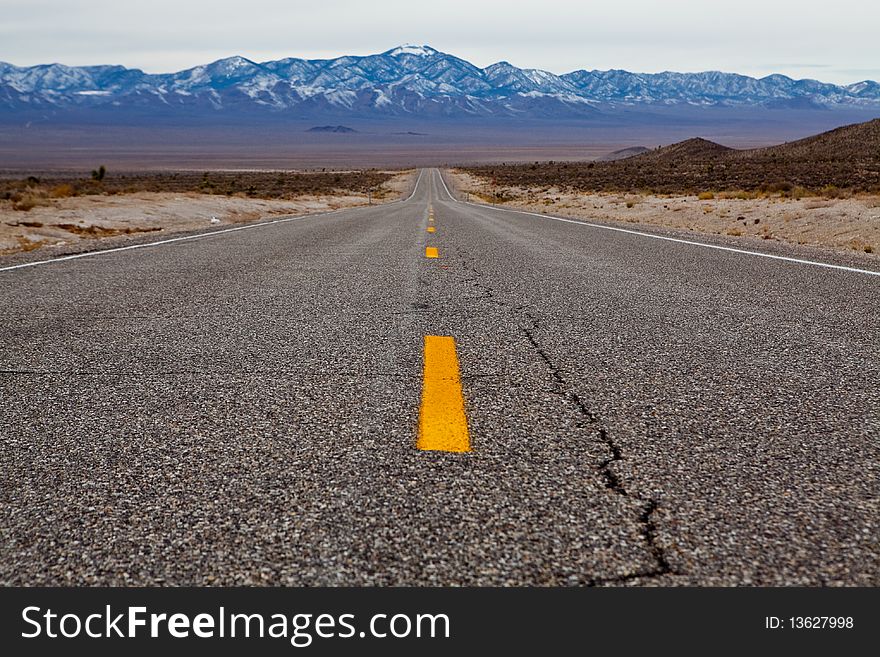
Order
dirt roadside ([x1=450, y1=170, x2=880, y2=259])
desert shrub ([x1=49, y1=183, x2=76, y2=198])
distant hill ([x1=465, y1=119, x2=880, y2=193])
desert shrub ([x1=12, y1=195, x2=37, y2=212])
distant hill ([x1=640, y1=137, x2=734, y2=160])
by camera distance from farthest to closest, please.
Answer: distant hill ([x1=640, y1=137, x2=734, y2=160]) → distant hill ([x1=465, y1=119, x2=880, y2=193]) → desert shrub ([x1=49, y1=183, x2=76, y2=198]) → desert shrub ([x1=12, y1=195, x2=37, y2=212]) → dirt roadside ([x1=450, y1=170, x2=880, y2=259])

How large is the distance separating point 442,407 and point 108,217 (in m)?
19.9

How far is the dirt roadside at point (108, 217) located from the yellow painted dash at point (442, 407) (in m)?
10.00

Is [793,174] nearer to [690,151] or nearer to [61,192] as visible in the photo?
[61,192]

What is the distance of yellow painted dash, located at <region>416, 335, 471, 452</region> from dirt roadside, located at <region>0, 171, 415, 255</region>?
10000mm

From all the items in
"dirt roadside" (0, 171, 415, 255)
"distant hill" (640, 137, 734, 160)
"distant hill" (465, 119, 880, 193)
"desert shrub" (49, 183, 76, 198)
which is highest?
"distant hill" (640, 137, 734, 160)

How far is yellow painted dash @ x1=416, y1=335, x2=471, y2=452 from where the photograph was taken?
2.79 meters

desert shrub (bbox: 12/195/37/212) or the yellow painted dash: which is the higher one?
desert shrub (bbox: 12/195/37/212)

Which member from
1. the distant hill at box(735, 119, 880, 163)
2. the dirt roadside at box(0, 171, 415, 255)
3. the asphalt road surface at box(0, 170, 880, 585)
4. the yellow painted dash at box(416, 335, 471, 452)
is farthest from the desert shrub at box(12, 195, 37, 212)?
the distant hill at box(735, 119, 880, 163)

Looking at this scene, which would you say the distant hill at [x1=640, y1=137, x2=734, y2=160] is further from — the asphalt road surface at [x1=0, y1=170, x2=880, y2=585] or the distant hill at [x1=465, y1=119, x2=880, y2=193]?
the asphalt road surface at [x1=0, y1=170, x2=880, y2=585]

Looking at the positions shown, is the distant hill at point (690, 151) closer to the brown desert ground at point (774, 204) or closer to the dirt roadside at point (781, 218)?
the brown desert ground at point (774, 204)

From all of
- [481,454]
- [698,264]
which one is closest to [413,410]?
[481,454]

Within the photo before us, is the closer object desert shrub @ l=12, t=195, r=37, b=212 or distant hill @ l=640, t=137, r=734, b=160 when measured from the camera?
desert shrub @ l=12, t=195, r=37, b=212

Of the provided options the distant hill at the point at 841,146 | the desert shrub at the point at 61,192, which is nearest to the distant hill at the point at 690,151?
the distant hill at the point at 841,146

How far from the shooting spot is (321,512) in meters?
2.27
